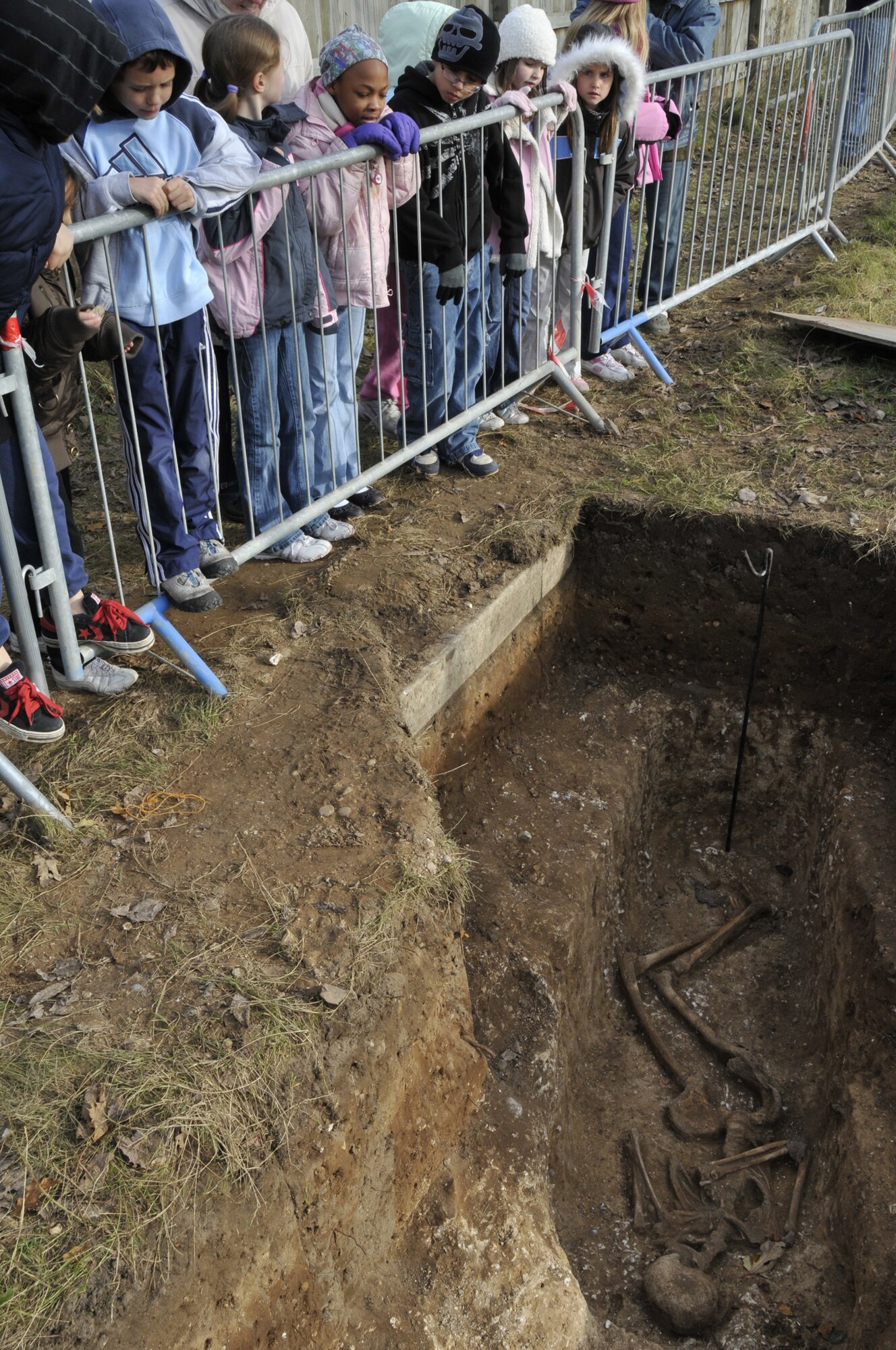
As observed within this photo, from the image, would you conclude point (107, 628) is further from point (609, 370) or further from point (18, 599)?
point (609, 370)

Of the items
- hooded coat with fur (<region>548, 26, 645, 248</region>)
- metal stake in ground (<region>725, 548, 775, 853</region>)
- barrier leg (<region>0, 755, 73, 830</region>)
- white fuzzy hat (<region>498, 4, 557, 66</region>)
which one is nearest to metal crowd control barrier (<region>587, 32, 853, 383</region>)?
hooded coat with fur (<region>548, 26, 645, 248</region>)

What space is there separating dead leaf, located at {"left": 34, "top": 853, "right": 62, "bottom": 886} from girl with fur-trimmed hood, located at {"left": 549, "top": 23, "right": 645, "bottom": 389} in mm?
4522

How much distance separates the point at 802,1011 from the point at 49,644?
3.69 metres

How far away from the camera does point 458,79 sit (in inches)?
205

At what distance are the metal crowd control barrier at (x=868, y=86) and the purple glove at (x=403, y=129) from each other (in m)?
7.71

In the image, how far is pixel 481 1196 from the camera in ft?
12.1

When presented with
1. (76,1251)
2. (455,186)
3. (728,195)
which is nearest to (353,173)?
(455,186)

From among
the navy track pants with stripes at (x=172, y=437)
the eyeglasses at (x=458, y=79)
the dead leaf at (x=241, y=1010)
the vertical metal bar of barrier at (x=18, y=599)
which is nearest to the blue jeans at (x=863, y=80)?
the eyeglasses at (x=458, y=79)

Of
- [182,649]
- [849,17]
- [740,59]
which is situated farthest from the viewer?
[849,17]

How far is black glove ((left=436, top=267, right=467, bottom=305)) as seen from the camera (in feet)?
17.8

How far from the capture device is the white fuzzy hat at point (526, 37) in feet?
18.5

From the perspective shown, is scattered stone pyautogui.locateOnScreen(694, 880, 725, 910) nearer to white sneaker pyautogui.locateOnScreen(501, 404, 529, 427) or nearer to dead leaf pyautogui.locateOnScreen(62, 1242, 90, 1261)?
white sneaker pyautogui.locateOnScreen(501, 404, 529, 427)

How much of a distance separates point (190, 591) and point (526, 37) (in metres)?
3.49

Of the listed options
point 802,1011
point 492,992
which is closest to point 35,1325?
point 492,992
